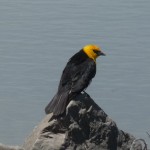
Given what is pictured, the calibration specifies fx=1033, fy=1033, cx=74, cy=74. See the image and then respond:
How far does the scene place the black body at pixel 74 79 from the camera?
8.34 meters

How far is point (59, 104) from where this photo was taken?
26.1 feet

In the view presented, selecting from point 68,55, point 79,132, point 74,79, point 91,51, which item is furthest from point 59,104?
point 68,55

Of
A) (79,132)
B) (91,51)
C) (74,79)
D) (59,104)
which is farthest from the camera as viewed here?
(91,51)

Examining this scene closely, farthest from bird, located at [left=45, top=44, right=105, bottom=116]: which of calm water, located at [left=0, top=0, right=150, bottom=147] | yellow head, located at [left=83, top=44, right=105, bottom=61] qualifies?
calm water, located at [left=0, top=0, right=150, bottom=147]

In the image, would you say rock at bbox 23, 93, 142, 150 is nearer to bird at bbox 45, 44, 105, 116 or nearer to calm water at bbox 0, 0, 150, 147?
bird at bbox 45, 44, 105, 116

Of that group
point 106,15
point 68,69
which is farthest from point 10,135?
point 106,15

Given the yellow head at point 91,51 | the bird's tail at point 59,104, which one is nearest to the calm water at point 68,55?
the yellow head at point 91,51

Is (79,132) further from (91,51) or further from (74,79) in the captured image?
(91,51)

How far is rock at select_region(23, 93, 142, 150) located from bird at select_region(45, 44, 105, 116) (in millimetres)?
252

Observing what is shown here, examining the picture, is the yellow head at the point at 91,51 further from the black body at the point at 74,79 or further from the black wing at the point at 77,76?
the black wing at the point at 77,76

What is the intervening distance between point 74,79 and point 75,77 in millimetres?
36

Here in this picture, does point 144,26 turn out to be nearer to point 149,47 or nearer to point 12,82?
point 149,47

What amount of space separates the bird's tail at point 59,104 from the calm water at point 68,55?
9.13 ft

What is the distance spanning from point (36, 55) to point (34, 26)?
7.41 feet
